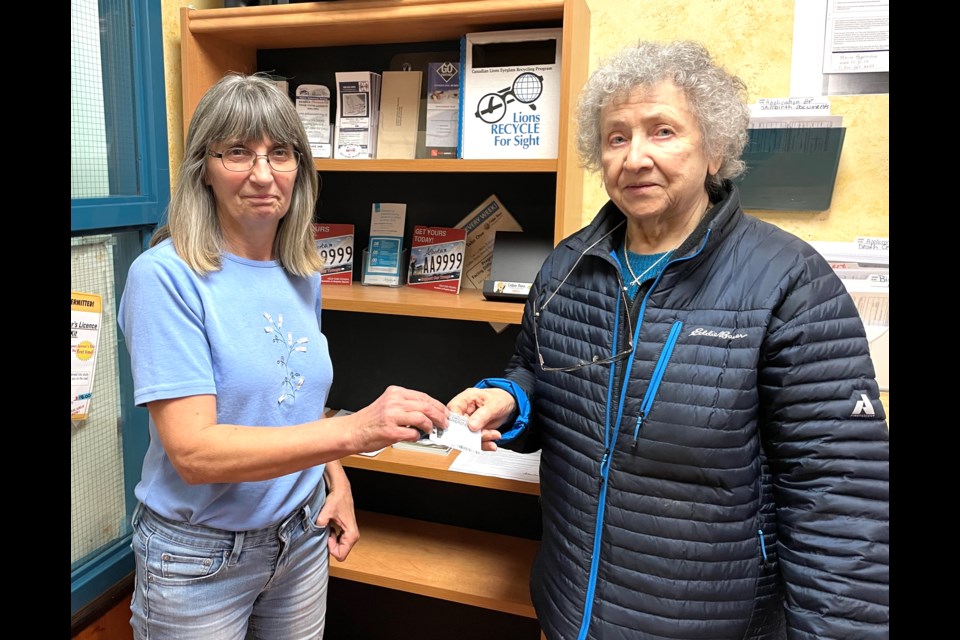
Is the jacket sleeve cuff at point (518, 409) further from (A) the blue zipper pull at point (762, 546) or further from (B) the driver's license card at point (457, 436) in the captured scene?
(A) the blue zipper pull at point (762, 546)

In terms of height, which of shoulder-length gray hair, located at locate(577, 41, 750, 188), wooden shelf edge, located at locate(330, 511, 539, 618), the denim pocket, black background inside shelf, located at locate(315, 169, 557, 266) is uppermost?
shoulder-length gray hair, located at locate(577, 41, 750, 188)

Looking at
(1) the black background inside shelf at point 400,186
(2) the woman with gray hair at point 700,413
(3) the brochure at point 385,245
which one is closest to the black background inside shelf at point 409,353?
(3) the brochure at point 385,245

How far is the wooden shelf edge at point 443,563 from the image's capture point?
76.9 inches

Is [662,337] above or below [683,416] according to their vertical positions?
above

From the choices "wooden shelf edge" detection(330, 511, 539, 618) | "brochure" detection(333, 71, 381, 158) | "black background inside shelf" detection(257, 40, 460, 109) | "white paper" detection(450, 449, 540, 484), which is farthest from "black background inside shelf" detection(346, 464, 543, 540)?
"black background inside shelf" detection(257, 40, 460, 109)

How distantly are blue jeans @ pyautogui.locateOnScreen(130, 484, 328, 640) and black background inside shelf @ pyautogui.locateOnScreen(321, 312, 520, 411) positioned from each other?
91 cm

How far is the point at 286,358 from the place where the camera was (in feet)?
4.42

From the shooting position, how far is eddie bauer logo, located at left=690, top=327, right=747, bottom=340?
1216 millimetres

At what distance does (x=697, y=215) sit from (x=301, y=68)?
1525mm

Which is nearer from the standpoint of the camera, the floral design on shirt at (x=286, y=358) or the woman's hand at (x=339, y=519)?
the floral design on shirt at (x=286, y=358)

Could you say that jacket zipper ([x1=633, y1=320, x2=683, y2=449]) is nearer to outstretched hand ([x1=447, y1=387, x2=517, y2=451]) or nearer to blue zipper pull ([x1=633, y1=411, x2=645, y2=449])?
blue zipper pull ([x1=633, y1=411, x2=645, y2=449])

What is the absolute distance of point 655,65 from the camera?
131cm
